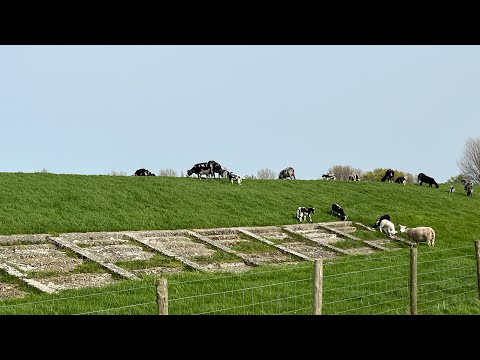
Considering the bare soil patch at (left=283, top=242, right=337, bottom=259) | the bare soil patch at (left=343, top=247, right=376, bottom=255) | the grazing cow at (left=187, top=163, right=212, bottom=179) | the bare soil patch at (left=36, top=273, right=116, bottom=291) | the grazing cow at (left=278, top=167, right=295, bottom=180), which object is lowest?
the bare soil patch at (left=343, top=247, right=376, bottom=255)

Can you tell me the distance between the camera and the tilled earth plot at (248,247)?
21.6m

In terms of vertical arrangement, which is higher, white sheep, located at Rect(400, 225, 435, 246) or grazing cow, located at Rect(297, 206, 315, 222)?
grazing cow, located at Rect(297, 206, 315, 222)

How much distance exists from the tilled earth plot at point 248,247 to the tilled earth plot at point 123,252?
3.41 meters

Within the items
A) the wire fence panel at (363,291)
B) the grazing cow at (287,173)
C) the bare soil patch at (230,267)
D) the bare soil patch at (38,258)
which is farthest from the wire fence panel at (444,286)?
the grazing cow at (287,173)

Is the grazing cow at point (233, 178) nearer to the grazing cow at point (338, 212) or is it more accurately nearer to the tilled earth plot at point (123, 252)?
the grazing cow at point (338, 212)

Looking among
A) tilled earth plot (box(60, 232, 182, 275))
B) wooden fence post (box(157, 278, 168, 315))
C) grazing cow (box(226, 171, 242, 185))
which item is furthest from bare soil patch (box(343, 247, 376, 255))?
wooden fence post (box(157, 278, 168, 315))

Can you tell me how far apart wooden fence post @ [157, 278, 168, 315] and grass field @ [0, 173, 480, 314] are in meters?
3.88

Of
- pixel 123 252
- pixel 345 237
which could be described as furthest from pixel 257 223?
pixel 123 252

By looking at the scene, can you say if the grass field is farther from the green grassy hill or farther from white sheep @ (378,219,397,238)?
white sheep @ (378,219,397,238)

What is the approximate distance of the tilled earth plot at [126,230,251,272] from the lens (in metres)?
19.7

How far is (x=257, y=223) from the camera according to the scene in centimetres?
2811

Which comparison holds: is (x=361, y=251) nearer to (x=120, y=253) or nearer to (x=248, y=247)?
(x=248, y=247)
